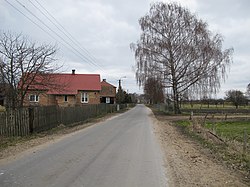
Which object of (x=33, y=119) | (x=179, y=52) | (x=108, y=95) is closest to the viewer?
(x=33, y=119)

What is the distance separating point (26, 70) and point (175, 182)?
15.4 m

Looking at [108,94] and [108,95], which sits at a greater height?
[108,94]

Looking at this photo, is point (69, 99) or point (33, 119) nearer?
point (33, 119)

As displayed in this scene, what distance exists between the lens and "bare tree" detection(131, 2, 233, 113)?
3719cm

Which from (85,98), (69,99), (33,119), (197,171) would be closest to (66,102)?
(69,99)

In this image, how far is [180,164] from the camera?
340 inches

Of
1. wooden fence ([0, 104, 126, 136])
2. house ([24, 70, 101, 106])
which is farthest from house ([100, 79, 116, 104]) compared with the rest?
wooden fence ([0, 104, 126, 136])

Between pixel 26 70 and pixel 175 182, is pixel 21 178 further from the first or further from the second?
pixel 26 70

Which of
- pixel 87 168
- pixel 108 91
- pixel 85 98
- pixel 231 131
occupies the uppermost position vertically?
pixel 108 91

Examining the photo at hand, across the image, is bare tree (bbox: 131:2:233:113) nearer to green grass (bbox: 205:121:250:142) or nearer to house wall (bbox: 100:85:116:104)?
green grass (bbox: 205:121:250:142)

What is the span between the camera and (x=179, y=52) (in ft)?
123

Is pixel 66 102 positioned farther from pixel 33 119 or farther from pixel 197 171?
pixel 197 171

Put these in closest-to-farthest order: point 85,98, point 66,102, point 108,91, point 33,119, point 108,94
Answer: point 33,119, point 66,102, point 85,98, point 108,94, point 108,91

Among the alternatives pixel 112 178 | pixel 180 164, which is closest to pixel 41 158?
pixel 112 178
